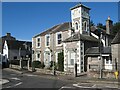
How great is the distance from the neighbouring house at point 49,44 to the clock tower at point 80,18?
2086mm

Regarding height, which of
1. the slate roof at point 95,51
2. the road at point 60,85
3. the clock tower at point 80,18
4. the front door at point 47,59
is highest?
the clock tower at point 80,18

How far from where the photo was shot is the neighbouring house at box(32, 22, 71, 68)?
123 ft

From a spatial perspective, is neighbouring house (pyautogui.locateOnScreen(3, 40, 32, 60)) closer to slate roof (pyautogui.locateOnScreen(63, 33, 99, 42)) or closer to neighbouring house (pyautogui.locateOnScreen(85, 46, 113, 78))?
slate roof (pyautogui.locateOnScreen(63, 33, 99, 42))

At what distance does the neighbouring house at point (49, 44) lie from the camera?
37459 mm

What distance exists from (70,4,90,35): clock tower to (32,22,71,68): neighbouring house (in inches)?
82.1

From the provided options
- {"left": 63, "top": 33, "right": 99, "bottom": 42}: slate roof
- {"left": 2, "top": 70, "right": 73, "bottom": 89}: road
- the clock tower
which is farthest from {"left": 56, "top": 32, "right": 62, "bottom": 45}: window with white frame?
{"left": 2, "top": 70, "right": 73, "bottom": 89}: road

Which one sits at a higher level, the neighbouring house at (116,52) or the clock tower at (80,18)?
the clock tower at (80,18)

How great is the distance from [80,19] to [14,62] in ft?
62.9

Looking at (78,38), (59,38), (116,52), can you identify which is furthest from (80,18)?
(116,52)

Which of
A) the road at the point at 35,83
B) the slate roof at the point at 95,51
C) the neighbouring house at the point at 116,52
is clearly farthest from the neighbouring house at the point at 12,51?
the road at the point at 35,83

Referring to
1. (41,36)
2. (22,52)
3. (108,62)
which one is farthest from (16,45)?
(108,62)

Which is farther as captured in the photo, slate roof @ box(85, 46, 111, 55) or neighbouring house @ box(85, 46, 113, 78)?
slate roof @ box(85, 46, 111, 55)

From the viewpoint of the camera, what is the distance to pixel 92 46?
34.1 m

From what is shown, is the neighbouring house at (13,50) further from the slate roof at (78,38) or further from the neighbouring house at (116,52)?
the neighbouring house at (116,52)
